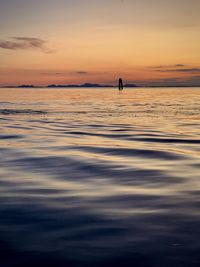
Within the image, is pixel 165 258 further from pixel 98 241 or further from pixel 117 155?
pixel 117 155

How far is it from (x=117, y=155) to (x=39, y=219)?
5.88m

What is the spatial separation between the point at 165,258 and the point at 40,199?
2.94m

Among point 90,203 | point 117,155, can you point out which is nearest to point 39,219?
point 90,203

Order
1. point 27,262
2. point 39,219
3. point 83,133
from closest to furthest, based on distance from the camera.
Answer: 1. point 27,262
2. point 39,219
3. point 83,133

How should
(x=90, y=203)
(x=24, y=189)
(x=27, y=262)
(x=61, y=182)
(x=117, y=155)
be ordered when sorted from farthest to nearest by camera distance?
(x=117, y=155) → (x=61, y=182) → (x=24, y=189) → (x=90, y=203) → (x=27, y=262)

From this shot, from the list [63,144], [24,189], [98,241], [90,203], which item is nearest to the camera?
[98,241]

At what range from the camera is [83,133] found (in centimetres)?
1719

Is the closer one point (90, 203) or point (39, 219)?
point (39, 219)

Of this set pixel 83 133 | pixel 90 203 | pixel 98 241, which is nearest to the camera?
pixel 98 241

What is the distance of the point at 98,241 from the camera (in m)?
4.49

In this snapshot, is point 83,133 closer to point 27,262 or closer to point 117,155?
point 117,155

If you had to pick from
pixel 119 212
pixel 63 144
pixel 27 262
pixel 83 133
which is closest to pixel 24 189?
pixel 119 212

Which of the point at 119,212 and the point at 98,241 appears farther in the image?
the point at 119,212

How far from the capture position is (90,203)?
6191 mm
